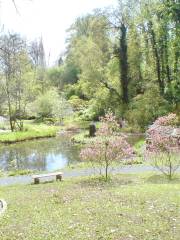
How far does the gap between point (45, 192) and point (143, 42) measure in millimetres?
31889

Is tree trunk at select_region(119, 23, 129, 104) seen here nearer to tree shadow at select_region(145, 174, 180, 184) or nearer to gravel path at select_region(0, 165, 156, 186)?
gravel path at select_region(0, 165, 156, 186)

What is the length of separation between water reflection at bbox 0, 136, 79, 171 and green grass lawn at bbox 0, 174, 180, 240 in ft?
33.5

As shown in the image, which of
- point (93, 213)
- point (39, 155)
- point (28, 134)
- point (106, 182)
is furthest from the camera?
point (28, 134)

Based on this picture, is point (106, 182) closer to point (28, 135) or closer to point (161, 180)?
point (161, 180)

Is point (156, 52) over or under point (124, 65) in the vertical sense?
over

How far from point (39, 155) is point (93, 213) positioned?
18.5 m

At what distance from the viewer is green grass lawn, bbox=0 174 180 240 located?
7801 mm

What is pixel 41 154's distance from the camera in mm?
27766


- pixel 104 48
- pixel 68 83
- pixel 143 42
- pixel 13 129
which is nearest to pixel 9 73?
pixel 13 129

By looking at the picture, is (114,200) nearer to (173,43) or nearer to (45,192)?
(45,192)

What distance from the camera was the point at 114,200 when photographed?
10.5m

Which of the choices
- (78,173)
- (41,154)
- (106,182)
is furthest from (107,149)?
(41,154)

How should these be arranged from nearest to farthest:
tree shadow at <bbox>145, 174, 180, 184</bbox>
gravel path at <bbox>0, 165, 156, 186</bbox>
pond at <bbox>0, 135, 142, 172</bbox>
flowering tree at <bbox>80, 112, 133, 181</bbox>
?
tree shadow at <bbox>145, 174, 180, 184</bbox>
flowering tree at <bbox>80, 112, 133, 181</bbox>
gravel path at <bbox>0, 165, 156, 186</bbox>
pond at <bbox>0, 135, 142, 172</bbox>

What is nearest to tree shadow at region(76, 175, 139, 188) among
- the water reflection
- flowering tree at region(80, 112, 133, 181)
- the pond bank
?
flowering tree at region(80, 112, 133, 181)
